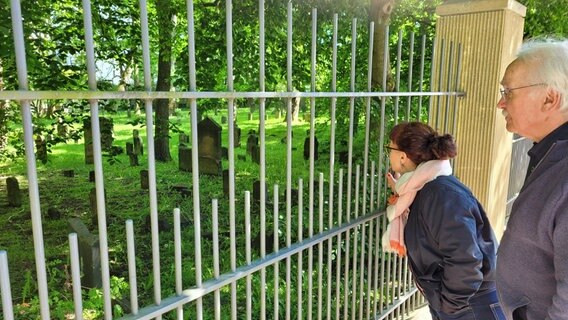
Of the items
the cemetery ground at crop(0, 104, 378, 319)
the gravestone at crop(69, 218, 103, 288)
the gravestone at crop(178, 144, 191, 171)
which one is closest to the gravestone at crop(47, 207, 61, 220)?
the cemetery ground at crop(0, 104, 378, 319)

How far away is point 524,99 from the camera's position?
1.55 m

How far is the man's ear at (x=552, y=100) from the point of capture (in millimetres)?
1479

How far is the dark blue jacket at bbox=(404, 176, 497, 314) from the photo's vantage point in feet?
6.93

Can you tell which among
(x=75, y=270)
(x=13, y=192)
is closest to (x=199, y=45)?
(x=13, y=192)

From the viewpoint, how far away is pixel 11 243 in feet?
17.8

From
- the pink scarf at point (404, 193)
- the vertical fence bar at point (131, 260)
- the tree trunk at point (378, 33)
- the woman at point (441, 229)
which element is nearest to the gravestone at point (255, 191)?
the tree trunk at point (378, 33)

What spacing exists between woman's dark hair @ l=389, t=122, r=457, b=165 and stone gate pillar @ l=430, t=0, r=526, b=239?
1265 millimetres

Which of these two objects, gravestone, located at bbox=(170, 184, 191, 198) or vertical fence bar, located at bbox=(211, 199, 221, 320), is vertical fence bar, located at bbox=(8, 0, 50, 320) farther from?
gravestone, located at bbox=(170, 184, 191, 198)

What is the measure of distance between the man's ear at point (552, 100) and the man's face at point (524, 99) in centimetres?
1

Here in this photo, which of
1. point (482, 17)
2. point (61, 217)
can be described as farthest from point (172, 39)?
point (482, 17)

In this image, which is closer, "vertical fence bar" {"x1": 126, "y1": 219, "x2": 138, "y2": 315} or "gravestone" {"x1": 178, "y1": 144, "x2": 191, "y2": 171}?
"vertical fence bar" {"x1": 126, "y1": 219, "x2": 138, "y2": 315}

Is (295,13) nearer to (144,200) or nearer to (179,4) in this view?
(179,4)

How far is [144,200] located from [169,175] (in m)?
1.69

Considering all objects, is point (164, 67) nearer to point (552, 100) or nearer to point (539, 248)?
point (552, 100)
